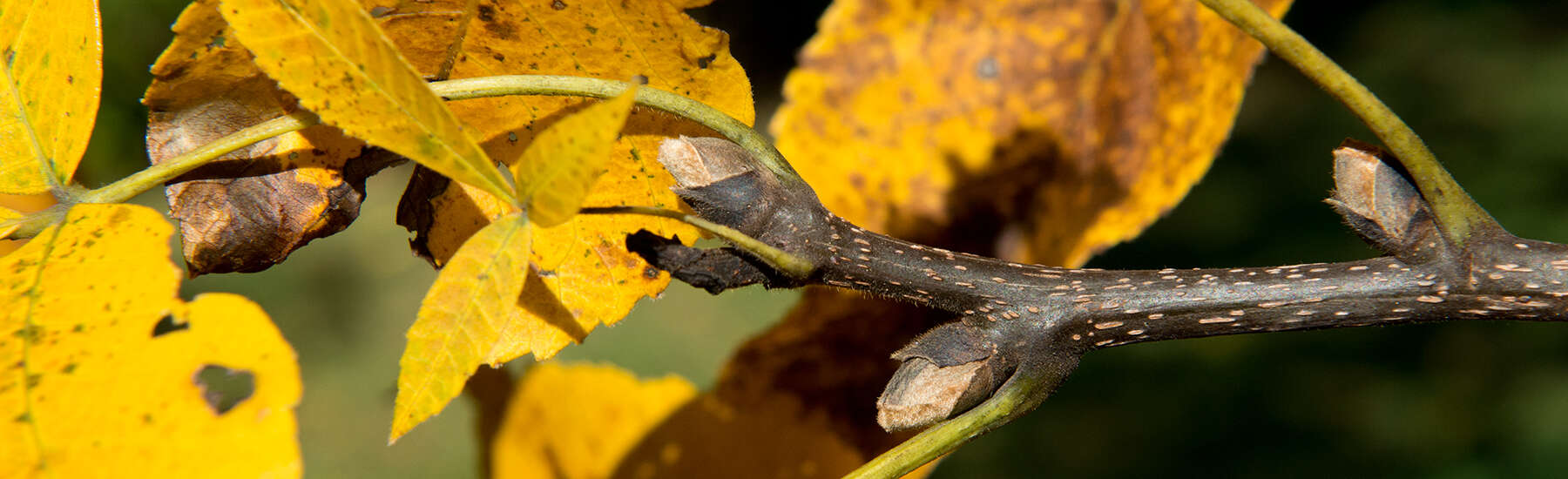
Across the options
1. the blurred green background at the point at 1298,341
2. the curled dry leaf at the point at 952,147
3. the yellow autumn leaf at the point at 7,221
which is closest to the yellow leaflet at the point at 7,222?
the yellow autumn leaf at the point at 7,221

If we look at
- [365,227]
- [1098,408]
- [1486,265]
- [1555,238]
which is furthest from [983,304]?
[365,227]

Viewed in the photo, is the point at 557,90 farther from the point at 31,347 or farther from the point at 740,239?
the point at 31,347

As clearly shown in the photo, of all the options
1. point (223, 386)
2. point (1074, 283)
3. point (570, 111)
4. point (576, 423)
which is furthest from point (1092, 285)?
point (576, 423)

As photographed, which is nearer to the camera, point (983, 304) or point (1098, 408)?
point (983, 304)

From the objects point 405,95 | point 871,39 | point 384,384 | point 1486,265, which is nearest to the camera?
point 405,95

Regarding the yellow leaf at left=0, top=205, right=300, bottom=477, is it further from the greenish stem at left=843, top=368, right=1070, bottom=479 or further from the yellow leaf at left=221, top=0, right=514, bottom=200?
the greenish stem at left=843, top=368, right=1070, bottom=479

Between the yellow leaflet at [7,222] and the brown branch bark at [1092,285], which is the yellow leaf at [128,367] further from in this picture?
the brown branch bark at [1092,285]

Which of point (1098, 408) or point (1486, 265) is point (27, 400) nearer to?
point (1486, 265)
